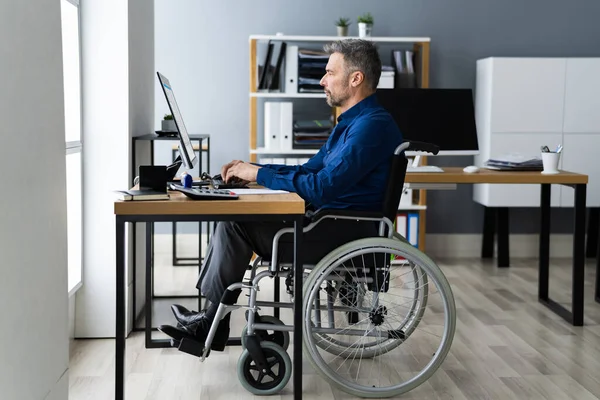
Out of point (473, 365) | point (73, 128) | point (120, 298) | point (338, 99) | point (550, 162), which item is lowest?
point (473, 365)

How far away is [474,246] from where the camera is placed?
19.4ft

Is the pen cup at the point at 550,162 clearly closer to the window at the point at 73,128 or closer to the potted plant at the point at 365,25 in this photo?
the potted plant at the point at 365,25

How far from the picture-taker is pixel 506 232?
219 inches

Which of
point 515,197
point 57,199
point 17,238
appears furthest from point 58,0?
point 515,197

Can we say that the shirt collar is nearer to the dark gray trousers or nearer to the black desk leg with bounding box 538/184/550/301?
the dark gray trousers

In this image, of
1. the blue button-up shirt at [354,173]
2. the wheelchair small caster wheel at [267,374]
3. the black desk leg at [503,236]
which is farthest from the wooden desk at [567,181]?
the black desk leg at [503,236]

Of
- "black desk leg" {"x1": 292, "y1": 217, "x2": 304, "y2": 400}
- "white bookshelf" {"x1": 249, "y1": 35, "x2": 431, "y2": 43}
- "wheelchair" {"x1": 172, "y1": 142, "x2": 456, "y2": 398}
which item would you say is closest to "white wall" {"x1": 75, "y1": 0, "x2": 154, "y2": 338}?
"wheelchair" {"x1": 172, "y1": 142, "x2": 456, "y2": 398}

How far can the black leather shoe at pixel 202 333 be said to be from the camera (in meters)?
2.89

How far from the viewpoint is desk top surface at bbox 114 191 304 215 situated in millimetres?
2424

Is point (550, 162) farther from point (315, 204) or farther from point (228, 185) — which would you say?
point (228, 185)

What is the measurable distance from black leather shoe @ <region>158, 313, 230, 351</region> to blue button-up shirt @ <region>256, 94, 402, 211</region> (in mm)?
529

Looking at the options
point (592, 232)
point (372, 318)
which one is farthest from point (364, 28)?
point (372, 318)

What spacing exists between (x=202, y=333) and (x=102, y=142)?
1112mm

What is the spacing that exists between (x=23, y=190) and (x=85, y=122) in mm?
1597
